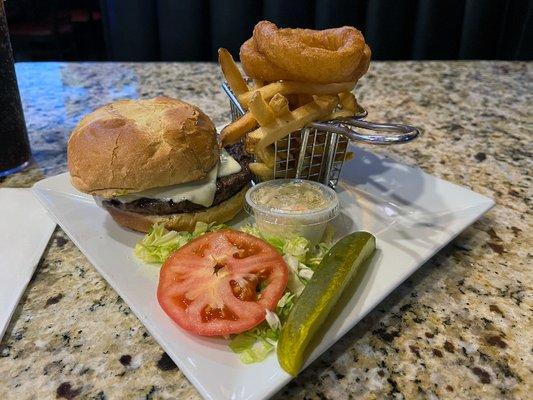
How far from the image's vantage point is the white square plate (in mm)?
901

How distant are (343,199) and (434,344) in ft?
2.08

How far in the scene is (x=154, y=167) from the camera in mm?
1284

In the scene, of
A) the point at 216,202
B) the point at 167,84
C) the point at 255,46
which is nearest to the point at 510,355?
the point at 216,202

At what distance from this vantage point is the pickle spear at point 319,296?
35.4 inches

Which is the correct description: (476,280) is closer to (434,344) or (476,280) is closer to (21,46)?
(434,344)

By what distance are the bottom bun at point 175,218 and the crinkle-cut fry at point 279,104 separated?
0.96ft

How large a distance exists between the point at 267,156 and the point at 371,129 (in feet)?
1.01

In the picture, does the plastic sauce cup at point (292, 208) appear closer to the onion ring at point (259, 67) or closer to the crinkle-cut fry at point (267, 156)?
the crinkle-cut fry at point (267, 156)

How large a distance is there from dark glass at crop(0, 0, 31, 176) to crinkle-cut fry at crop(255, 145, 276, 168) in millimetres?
891

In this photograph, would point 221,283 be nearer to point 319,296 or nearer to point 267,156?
point 319,296

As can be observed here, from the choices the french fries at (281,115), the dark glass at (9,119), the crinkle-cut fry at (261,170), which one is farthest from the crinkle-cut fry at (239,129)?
the dark glass at (9,119)

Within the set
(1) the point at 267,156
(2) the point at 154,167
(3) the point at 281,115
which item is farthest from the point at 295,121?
(2) the point at 154,167

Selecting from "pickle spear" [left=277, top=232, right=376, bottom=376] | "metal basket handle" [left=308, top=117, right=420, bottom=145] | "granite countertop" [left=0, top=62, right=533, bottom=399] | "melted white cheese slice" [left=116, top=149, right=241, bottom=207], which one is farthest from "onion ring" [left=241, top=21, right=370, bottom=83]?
"granite countertop" [left=0, top=62, right=533, bottom=399]

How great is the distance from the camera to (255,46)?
4.81 feet
